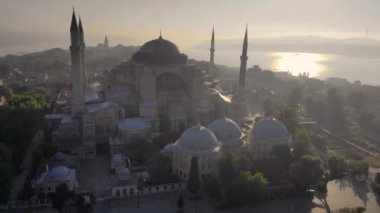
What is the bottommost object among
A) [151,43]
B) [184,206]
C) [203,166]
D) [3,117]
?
[184,206]

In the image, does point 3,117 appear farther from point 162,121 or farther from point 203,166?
point 203,166

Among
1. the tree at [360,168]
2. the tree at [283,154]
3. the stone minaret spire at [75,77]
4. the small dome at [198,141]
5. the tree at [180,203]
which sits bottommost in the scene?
the tree at [180,203]

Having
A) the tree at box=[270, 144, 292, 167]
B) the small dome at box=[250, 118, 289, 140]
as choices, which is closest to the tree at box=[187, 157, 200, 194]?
the tree at box=[270, 144, 292, 167]

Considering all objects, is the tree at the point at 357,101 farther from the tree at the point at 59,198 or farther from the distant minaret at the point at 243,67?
the tree at the point at 59,198

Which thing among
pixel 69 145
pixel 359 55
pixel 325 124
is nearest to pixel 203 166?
pixel 69 145

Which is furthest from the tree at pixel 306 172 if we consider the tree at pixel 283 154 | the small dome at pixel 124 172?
the small dome at pixel 124 172

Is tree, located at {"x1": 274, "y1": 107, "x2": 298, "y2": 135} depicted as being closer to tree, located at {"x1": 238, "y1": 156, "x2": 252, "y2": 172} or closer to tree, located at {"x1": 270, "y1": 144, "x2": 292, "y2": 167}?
tree, located at {"x1": 270, "y1": 144, "x2": 292, "y2": 167}
